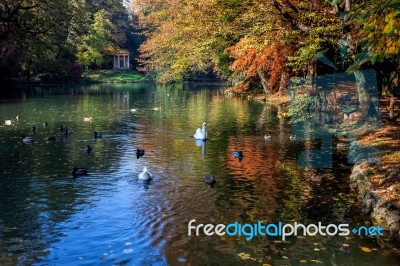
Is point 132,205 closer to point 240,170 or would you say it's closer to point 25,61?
point 240,170

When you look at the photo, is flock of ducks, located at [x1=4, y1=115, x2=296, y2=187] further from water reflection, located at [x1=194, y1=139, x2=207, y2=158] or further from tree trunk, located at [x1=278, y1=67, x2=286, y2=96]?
tree trunk, located at [x1=278, y1=67, x2=286, y2=96]

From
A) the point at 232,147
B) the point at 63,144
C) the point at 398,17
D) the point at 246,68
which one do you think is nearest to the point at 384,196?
the point at 398,17

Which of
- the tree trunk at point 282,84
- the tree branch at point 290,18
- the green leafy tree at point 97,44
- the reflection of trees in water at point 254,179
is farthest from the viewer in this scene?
the green leafy tree at point 97,44

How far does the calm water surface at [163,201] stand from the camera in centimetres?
1018

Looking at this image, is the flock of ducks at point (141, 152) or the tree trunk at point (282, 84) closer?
the flock of ducks at point (141, 152)

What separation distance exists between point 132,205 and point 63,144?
10.9 meters

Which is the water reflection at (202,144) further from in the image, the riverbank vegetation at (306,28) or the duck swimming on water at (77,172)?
the duck swimming on water at (77,172)

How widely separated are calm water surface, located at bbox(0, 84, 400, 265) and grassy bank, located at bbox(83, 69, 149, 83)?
2779 inches

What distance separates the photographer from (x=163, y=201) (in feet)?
45.9

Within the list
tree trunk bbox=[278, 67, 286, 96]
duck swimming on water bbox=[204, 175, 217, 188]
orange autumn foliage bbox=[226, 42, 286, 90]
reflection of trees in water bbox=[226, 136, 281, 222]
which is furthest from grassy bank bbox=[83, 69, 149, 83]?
duck swimming on water bbox=[204, 175, 217, 188]

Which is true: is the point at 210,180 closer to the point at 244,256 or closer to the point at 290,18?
the point at 244,256

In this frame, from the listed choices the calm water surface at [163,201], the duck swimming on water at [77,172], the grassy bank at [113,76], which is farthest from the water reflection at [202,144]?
the grassy bank at [113,76]

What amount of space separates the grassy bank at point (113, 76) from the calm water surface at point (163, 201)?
232 feet

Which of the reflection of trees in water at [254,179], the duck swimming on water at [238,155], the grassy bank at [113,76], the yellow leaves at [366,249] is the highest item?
the grassy bank at [113,76]
